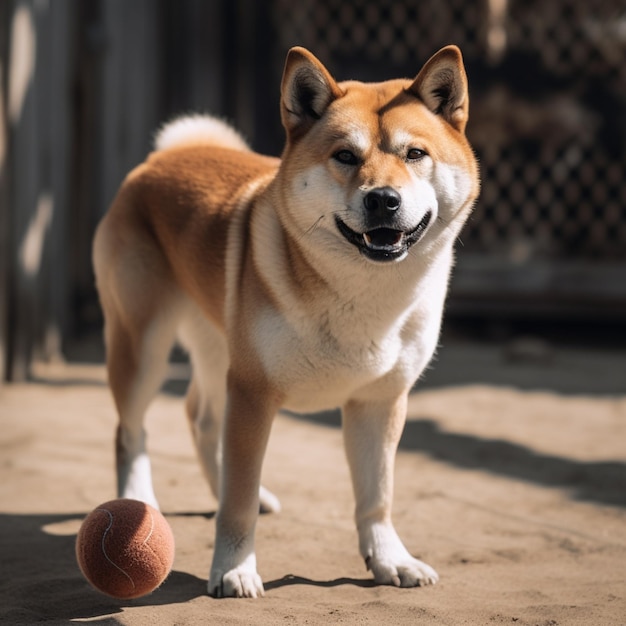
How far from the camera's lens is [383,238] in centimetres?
258

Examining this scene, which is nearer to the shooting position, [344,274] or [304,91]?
[344,274]

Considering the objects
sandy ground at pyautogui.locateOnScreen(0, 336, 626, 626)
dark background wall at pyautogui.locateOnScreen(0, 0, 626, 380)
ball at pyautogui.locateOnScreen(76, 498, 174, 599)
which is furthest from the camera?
dark background wall at pyautogui.locateOnScreen(0, 0, 626, 380)

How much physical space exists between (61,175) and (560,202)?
12.5ft

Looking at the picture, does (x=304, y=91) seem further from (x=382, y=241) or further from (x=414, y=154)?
(x=382, y=241)

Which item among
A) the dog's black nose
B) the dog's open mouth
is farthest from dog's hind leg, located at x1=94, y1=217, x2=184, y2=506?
the dog's black nose

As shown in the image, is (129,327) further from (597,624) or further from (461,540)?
(597,624)

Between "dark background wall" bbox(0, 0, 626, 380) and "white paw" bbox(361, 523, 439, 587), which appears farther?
"dark background wall" bbox(0, 0, 626, 380)

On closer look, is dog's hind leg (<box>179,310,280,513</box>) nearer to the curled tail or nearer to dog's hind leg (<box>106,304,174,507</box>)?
dog's hind leg (<box>106,304,174,507</box>)

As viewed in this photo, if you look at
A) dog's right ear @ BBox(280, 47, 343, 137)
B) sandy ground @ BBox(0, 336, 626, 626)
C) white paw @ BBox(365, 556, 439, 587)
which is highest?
dog's right ear @ BBox(280, 47, 343, 137)

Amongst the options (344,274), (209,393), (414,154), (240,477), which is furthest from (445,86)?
(209,393)

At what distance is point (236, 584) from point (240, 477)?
28 cm

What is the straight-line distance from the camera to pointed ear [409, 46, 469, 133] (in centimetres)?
273

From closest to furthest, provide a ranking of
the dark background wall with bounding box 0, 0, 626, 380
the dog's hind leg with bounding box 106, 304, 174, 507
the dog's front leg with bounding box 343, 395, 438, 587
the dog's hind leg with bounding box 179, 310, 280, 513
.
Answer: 1. the dog's front leg with bounding box 343, 395, 438, 587
2. the dog's hind leg with bounding box 106, 304, 174, 507
3. the dog's hind leg with bounding box 179, 310, 280, 513
4. the dark background wall with bounding box 0, 0, 626, 380

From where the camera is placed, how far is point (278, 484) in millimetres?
3828
